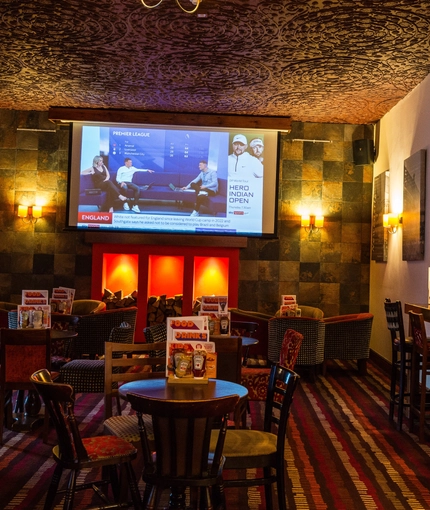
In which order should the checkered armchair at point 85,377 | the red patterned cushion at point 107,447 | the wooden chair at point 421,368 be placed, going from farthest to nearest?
1. the checkered armchair at point 85,377
2. the wooden chair at point 421,368
3. the red patterned cushion at point 107,447

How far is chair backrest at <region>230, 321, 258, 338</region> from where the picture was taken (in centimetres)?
739

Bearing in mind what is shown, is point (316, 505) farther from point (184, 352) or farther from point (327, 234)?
point (327, 234)

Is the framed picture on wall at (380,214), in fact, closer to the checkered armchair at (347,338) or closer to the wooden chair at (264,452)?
the checkered armchair at (347,338)

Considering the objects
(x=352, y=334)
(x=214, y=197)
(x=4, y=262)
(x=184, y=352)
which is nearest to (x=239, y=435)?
(x=184, y=352)

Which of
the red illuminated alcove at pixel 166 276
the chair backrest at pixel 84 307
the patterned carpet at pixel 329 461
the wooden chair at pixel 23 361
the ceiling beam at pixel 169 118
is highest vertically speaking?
the ceiling beam at pixel 169 118

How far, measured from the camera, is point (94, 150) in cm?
1049

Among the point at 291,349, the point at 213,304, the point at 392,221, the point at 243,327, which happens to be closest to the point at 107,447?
the point at 291,349

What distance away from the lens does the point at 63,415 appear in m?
3.16

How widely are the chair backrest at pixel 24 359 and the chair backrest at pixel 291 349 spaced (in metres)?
1.87

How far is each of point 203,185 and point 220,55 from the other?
3.45 m

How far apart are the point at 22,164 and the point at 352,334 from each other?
578 cm

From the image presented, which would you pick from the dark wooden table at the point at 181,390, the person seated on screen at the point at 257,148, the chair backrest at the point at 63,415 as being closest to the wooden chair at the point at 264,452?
the dark wooden table at the point at 181,390

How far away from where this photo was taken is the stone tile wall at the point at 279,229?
10.6 m

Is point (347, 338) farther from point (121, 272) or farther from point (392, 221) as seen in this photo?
point (121, 272)
